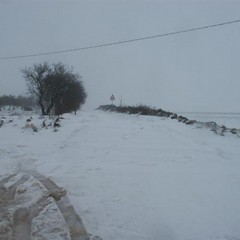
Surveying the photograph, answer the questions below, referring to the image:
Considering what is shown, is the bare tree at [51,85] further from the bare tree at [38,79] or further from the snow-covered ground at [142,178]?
the snow-covered ground at [142,178]

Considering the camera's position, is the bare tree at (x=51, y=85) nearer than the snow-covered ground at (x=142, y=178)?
No

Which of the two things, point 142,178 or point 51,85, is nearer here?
point 142,178

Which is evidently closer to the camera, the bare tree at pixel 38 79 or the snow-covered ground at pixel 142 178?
the snow-covered ground at pixel 142 178

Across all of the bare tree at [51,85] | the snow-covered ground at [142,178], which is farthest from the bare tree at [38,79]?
the snow-covered ground at [142,178]

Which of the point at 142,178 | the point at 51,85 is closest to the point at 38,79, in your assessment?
the point at 51,85

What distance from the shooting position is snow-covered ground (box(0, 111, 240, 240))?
5.23 m

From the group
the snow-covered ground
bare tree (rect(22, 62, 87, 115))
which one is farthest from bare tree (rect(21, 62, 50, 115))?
the snow-covered ground

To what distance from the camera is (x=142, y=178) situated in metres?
7.82

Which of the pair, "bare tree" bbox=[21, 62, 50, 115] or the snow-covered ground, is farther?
"bare tree" bbox=[21, 62, 50, 115]

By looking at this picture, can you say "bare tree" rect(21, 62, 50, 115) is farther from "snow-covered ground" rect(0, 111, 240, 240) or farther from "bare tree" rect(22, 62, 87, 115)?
"snow-covered ground" rect(0, 111, 240, 240)

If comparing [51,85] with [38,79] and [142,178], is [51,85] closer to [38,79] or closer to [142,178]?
[38,79]

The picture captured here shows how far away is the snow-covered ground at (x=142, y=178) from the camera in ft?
17.1

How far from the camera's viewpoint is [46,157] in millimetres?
10477

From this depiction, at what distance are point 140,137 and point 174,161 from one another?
15.3 feet
